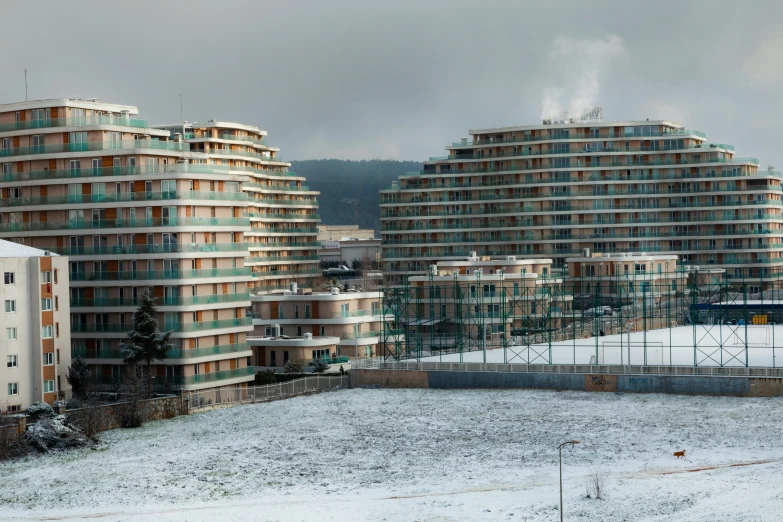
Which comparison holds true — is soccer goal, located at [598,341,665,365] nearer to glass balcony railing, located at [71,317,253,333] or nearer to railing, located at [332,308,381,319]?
railing, located at [332,308,381,319]

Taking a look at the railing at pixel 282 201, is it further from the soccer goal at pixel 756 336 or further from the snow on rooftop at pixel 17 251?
the snow on rooftop at pixel 17 251

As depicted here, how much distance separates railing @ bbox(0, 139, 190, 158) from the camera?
8044cm

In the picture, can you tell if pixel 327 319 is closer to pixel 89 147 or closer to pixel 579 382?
pixel 89 147

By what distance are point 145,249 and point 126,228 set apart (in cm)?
178

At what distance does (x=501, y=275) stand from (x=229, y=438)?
4035 centimetres

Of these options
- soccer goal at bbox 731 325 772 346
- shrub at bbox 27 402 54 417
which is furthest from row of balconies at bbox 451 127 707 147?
shrub at bbox 27 402 54 417

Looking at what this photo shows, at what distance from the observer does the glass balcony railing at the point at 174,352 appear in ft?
254

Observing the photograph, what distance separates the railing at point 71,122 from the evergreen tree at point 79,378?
51.2 ft

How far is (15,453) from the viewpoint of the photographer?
6256cm

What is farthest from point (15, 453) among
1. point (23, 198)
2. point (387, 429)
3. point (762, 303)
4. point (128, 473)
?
point (762, 303)

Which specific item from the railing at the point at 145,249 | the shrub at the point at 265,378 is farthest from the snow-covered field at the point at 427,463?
the railing at the point at 145,249

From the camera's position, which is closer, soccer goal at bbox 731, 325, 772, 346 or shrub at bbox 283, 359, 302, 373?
shrub at bbox 283, 359, 302, 373

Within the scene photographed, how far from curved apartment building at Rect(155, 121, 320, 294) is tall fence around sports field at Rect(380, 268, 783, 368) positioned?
102 feet

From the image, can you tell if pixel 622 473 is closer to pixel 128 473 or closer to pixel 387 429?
pixel 387 429
